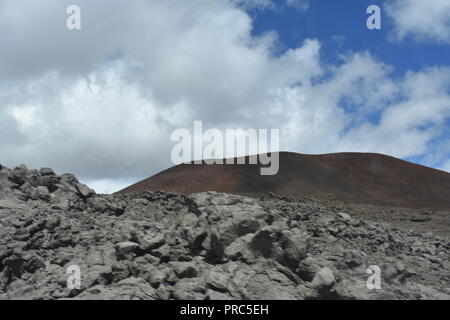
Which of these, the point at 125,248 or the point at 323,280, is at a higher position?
the point at 125,248

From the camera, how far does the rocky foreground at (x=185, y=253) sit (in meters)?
9.36

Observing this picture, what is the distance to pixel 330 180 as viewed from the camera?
119 feet

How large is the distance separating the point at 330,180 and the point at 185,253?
89.3 ft

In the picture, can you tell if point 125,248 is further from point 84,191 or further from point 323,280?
point 84,191

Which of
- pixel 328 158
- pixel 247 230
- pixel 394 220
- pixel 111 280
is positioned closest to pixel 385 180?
pixel 328 158

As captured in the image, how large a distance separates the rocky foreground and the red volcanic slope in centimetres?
1776

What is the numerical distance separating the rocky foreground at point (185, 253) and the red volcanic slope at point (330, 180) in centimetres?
1776

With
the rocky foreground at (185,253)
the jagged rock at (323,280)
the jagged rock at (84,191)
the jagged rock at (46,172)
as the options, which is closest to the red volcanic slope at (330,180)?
the jagged rock at (84,191)

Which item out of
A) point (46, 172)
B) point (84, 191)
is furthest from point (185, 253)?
point (46, 172)

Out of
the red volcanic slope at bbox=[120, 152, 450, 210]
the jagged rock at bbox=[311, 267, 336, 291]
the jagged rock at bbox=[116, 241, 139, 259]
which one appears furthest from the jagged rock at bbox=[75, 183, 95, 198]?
the red volcanic slope at bbox=[120, 152, 450, 210]

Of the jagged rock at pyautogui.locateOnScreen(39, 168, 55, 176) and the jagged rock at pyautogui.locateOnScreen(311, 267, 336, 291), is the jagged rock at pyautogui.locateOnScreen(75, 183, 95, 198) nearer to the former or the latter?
the jagged rock at pyautogui.locateOnScreen(39, 168, 55, 176)

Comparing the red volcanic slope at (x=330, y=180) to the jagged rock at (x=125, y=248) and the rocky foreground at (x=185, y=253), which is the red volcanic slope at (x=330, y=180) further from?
the jagged rock at (x=125, y=248)

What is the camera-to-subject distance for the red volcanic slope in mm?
33250
